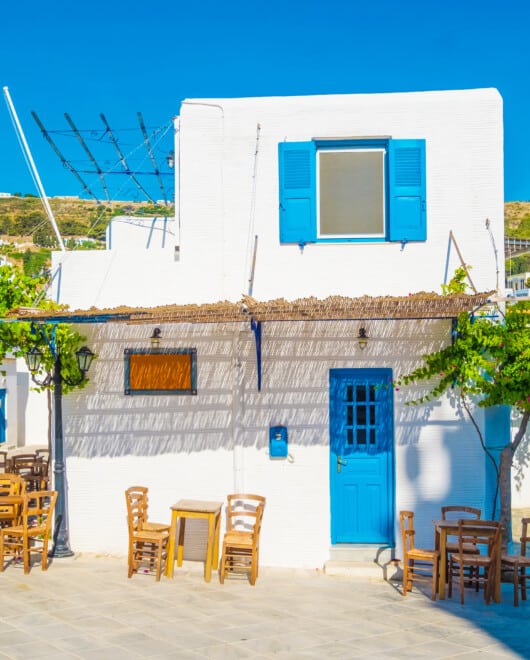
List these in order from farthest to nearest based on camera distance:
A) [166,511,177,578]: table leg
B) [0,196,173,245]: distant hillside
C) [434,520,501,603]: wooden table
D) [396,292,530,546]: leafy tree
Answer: [0,196,173,245]: distant hillside < [166,511,177,578]: table leg < [396,292,530,546]: leafy tree < [434,520,501,603]: wooden table

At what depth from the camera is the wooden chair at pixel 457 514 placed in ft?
30.8

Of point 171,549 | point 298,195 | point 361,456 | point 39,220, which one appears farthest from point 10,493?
point 39,220

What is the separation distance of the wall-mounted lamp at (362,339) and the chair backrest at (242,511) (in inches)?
92.5

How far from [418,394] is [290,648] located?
13.5 ft

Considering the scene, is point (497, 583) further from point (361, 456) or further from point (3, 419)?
point (3, 419)

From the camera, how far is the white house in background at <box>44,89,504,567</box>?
34.0 ft

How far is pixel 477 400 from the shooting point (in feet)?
33.7

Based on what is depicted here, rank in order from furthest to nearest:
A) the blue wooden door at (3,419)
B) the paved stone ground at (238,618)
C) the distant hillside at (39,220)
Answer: the distant hillside at (39,220), the blue wooden door at (3,419), the paved stone ground at (238,618)

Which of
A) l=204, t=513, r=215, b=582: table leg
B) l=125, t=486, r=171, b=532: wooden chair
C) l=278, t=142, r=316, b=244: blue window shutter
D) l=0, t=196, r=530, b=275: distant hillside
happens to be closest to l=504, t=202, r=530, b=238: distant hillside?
l=0, t=196, r=530, b=275: distant hillside

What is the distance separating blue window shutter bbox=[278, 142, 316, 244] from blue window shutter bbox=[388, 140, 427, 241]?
1045mm

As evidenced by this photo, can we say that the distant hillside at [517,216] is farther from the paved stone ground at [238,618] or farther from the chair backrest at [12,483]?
the paved stone ground at [238,618]

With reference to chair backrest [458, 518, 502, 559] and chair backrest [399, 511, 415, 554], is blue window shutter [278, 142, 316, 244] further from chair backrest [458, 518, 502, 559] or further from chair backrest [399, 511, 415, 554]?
chair backrest [458, 518, 502, 559]

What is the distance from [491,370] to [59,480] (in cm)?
572

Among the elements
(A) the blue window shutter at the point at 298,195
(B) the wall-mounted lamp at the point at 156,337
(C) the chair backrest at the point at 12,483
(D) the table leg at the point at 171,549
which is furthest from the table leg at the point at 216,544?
(A) the blue window shutter at the point at 298,195
